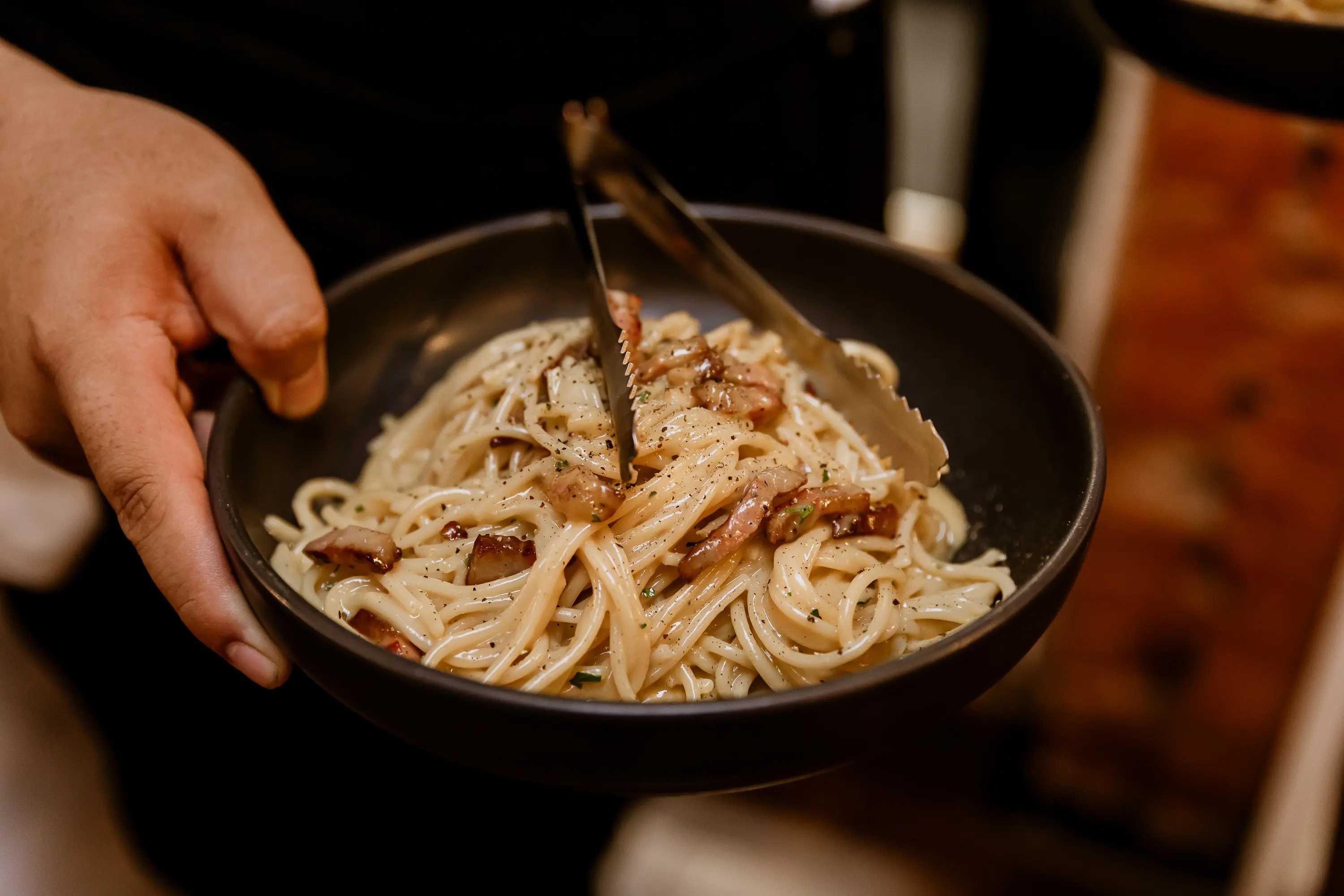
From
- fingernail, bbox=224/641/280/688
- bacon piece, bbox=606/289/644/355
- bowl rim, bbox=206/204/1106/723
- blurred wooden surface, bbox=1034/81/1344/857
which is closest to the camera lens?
bowl rim, bbox=206/204/1106/723

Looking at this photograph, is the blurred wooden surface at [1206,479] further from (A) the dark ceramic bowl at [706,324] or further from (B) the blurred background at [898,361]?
(A) the dark ceramic bowl at [706,324]

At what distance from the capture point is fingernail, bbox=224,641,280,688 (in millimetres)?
1595

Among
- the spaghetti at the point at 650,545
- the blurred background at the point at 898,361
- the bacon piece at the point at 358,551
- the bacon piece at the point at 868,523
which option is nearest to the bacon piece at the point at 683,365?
the spaghetti at the point at 650,545

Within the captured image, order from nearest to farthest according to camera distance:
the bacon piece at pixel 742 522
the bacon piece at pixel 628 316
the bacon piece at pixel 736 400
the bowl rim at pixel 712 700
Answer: the bowl rim at pixel 712 700 → the bacon piece at pixel 742 522 → the bacon piece at pixel 736 400 → the bacon piece at pixel 628 316

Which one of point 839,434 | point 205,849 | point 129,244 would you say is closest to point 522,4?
point 129,244

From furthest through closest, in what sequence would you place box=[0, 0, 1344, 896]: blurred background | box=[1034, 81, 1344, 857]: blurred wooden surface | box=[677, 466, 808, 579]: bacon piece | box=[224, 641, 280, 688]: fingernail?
1. box=[1034, 81, 1344, 857]: blurred wooden surface
2. box=[0, 0, 1344, 896]: blurred background
3. box=[677, 466, 808, 579]: bacon piece
4. box=[224, 641, 280, 688]: fingernail

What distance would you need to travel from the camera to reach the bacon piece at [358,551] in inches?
68.4

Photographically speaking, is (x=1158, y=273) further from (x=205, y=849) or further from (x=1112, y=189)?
(x=205, y=849)

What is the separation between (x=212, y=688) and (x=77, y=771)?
76.1 inches

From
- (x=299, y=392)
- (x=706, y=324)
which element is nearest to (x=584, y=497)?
(x=299, y=392)

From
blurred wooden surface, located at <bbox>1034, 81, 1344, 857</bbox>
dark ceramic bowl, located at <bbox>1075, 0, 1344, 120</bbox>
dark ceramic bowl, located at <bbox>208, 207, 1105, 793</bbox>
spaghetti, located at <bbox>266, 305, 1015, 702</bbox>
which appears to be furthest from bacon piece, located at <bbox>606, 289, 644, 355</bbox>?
blurred wooden surface, located at <bbox>1034, 81, 1344, 857</bbox>

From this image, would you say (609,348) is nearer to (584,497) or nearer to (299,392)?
(584,497)

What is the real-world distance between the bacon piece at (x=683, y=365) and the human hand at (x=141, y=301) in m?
0.60

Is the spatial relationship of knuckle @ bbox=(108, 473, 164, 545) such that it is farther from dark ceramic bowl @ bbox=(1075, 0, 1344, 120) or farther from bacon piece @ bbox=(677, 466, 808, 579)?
dark ceramic bowl @ bbox=(1075, 0, 1344, 120)
